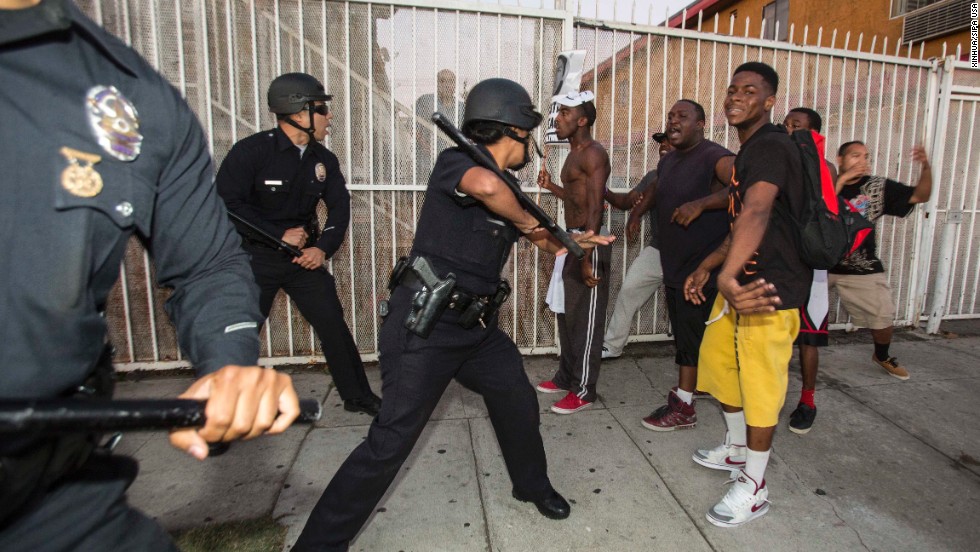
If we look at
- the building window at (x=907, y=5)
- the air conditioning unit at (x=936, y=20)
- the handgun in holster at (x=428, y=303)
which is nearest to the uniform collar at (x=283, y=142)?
the handgun in holster at (x=428, y=303)

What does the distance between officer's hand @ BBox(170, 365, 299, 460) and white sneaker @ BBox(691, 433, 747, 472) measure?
2.67 m

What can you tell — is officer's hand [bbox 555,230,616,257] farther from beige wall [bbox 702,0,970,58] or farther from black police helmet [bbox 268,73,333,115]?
beige wall [bbox 702,0,970,58]

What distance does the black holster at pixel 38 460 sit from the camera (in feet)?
2.71

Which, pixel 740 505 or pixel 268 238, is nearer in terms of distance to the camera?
pixel 740 505

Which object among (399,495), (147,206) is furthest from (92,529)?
(399,495)

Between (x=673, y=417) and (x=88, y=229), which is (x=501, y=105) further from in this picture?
(x=673, y=417)

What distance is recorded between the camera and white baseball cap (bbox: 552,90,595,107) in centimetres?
380

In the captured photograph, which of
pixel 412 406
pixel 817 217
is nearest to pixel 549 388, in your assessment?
pixel 412 406

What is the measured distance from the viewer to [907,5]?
955 centimetres

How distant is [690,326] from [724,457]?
0.82 metres

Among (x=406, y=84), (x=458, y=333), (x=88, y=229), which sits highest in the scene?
(x=406, y=84)

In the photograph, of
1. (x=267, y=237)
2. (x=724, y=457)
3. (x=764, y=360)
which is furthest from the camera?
(x=267, y=237)

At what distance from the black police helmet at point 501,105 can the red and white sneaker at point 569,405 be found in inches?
80.8

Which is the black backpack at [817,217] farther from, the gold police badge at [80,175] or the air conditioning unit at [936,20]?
the air conditioning unit at [936,20]
